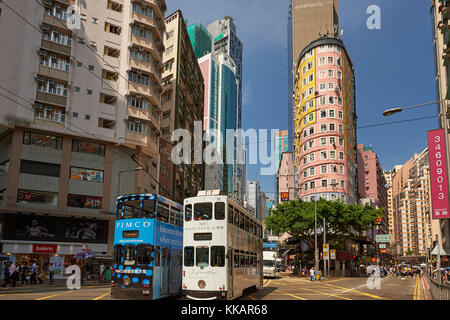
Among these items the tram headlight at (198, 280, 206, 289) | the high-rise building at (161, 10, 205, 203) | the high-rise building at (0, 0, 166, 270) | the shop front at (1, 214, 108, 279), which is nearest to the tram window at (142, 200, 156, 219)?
the tram headlight at (198, 280, 206, 289)

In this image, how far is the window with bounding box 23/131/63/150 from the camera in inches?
1600

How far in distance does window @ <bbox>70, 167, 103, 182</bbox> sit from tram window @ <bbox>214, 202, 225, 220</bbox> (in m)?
28.7

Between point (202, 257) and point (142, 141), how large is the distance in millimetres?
30659

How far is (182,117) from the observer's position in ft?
214

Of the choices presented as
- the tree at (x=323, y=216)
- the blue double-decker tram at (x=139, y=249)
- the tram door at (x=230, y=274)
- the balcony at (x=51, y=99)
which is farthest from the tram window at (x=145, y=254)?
the tree at (x=323, y=216)

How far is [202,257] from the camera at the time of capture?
17688 millimetres

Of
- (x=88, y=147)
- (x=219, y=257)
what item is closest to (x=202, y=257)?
(x=219, y=257)

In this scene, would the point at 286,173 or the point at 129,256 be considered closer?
the point at 129,256

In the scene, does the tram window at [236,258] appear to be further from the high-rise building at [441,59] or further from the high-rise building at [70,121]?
the high-rise building at [441,59]

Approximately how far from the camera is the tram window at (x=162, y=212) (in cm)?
1858

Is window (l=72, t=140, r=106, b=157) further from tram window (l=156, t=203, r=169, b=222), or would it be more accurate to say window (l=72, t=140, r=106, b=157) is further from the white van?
tram window (l=156, t=203, r=169, b=222)

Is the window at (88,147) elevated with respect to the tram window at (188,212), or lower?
elevated

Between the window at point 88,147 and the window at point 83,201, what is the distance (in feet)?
15.9

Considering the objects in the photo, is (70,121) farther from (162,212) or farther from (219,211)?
(219,211)
